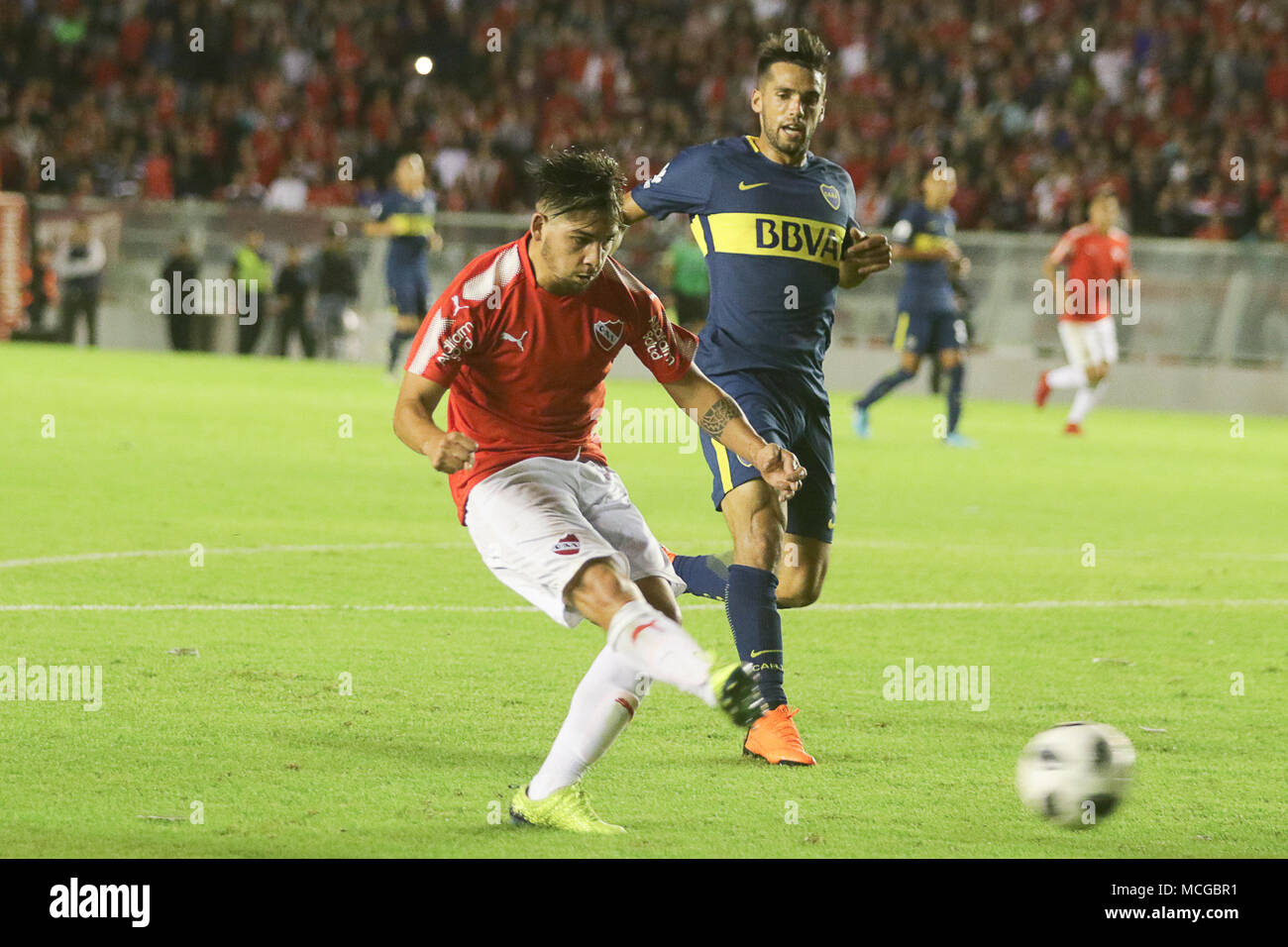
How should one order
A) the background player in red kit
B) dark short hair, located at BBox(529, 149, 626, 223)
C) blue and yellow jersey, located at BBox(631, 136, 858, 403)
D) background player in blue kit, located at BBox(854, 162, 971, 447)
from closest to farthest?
the background player in red kit < dark short hair, located at BBox(529, 149, 626, 223) < blue and yellow jersey, located at BBox(631, 136, 858, 403) < background player in blue kit, located at BBox(854, 162, 971, 447)

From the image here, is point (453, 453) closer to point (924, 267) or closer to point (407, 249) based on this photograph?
point (924, 267)

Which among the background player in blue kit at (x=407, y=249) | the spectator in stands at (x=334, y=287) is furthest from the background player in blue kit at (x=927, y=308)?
the spectator in stands at (x=334, y=287)

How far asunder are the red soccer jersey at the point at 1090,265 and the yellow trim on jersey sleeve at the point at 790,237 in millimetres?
13589

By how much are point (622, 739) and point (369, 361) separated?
69.0 feet

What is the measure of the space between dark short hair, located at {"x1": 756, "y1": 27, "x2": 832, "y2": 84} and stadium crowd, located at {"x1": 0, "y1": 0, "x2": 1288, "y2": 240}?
1922 centimetres

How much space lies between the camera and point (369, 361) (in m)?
26.6

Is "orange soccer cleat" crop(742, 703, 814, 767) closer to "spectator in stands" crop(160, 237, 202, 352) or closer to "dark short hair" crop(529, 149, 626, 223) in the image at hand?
"dark short hair" crop(529, 149, 626, 223)

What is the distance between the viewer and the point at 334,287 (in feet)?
86.9

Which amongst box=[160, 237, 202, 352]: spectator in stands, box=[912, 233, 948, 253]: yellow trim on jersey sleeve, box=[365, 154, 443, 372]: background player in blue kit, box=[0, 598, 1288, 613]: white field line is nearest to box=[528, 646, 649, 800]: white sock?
box=[0, 598, 1288, 613]: white field line

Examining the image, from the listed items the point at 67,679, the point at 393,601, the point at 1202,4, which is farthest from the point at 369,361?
the point at 67,679

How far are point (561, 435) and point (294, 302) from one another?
21954mm

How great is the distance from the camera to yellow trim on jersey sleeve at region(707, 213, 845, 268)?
6730mm

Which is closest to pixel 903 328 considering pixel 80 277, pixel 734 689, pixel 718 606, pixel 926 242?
pixel 926 242

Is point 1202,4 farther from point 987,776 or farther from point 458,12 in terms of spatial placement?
point 987,776
